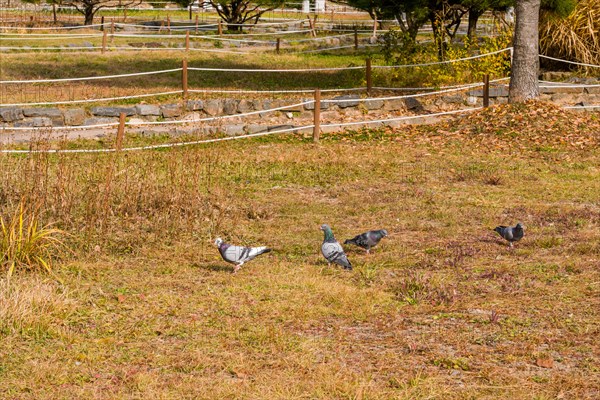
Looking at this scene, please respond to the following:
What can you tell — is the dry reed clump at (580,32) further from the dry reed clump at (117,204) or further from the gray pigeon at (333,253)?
the gray pigeon at (333,253)

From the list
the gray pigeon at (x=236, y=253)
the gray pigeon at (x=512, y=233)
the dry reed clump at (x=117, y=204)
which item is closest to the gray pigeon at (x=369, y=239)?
the gray pigeon at (x=236, y=253)

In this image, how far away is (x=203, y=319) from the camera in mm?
7305

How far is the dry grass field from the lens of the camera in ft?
20.5

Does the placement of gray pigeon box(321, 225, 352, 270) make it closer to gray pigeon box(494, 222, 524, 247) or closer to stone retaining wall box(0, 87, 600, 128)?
gray pigeon box(494, 222, 524, 247)

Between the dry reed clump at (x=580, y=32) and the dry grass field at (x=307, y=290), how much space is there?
9418 millimetres

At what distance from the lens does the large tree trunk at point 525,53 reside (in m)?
16.4

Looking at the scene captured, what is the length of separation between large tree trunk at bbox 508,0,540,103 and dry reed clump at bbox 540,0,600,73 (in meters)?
5.06

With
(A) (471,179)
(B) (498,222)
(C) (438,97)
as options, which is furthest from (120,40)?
(B) (498,222)

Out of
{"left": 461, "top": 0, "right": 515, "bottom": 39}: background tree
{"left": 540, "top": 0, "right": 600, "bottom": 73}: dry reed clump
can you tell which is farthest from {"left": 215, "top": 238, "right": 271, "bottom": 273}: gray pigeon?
{"left": 540, "top": 0, "right": 600, "bottom": 73}: dry reed clump

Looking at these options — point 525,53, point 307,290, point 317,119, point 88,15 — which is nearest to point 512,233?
point 307,290

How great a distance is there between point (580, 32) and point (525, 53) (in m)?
5.89

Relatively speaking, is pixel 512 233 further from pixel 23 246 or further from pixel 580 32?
pixel 580 32

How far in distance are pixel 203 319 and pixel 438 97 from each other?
12648mm

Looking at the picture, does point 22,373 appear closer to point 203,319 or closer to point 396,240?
point 203,319
